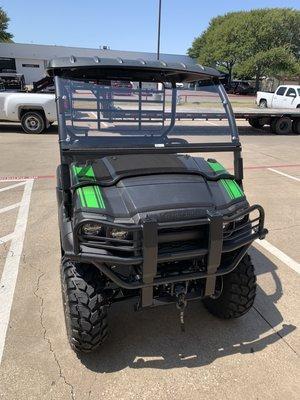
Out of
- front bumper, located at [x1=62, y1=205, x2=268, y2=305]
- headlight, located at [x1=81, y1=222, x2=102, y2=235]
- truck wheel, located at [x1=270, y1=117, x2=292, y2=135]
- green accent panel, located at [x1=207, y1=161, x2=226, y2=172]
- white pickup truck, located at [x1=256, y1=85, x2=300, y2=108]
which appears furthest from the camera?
white pickup truck, located at [x1=256, y1=85, x2=300, y2=108]

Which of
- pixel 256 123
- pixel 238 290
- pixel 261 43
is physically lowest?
pixel 256 123

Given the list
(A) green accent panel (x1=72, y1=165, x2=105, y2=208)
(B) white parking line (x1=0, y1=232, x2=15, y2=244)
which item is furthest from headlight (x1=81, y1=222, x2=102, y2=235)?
(B) white parking line (x1=0, y1=232, x2=15, y2=244)

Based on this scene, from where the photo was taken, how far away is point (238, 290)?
283cm

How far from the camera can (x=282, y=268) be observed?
3936 millimetres

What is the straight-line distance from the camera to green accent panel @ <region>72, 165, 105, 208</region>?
2357 mm

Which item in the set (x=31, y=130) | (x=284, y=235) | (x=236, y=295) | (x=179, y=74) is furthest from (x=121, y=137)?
(x=31, y=130)

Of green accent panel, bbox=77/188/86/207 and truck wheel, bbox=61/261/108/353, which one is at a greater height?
green accent panel, bbox=77/188/86/207

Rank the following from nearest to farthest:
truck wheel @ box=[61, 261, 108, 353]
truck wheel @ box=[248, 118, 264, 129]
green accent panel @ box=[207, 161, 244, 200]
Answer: truck wheel @ box=[61, 261, 108, 353] < green accent panel @ box=[207, 161, 244, 200] < truck wheel @ box=[248, 118, 264, 129]

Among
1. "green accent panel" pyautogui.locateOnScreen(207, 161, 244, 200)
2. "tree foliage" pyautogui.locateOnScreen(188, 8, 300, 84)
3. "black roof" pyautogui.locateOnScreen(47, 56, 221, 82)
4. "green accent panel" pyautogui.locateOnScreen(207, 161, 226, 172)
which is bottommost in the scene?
"green accent panel" pyautogui.locateOnScreen(207, 161, 244, 200)

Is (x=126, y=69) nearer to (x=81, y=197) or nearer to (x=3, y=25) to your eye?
(x=81, y=197)

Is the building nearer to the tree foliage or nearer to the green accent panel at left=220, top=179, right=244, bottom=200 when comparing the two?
the tree foliage

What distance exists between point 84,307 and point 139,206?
79 centimetres

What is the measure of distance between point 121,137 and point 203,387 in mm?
2074

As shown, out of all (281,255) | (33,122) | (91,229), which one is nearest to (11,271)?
(91,229)
